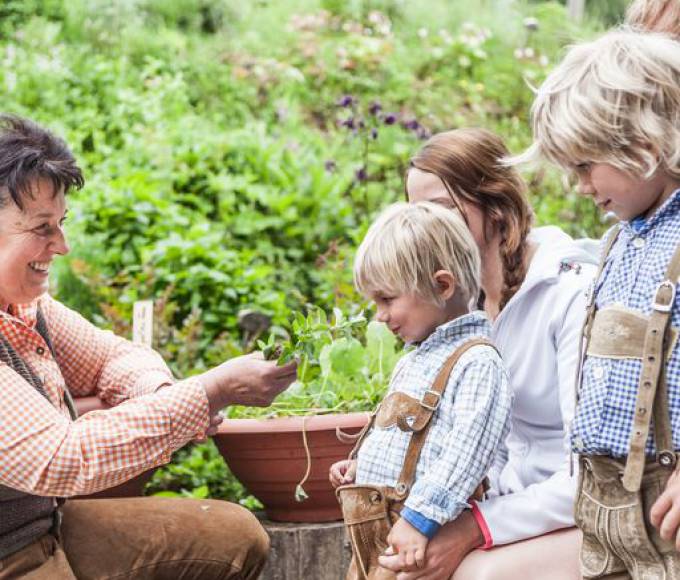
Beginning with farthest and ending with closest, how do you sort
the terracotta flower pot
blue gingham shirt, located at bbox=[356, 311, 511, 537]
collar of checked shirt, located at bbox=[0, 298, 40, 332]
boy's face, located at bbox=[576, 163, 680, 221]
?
the terracotta flower pot → collar of checked shirt, located at bbox=[0, 298, 40, 332] → blue gingham shirt, located at bbox=[356, 311, 511, 537] → boy's face, located at bbox=[576, 163, 680, 221]

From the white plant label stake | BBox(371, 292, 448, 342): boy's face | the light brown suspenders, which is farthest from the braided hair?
the white plant label stake

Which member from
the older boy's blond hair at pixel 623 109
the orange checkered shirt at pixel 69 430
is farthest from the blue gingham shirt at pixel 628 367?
the orange checkered shirt at pixel 69 430

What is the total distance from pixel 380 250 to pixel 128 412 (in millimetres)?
743

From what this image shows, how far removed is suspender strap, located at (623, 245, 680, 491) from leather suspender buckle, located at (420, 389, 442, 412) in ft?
1.72

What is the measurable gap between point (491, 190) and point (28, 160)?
1.22m

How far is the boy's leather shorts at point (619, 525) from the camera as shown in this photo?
6.42ft

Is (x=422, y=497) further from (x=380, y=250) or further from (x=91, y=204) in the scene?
(x=91, y=204)

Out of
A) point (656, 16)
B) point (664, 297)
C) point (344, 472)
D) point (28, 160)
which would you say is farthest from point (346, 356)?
A: point (664, 297)

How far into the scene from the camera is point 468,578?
2.31 m

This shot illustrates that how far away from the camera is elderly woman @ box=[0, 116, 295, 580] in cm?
244

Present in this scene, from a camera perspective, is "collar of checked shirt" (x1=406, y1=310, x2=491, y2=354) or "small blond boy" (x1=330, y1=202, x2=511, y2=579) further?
"collar of checked shirt" (x1=406, y1=310, x2=491, y2=354)

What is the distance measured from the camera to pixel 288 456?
313 cm

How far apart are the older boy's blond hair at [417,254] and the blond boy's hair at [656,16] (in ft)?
2.12

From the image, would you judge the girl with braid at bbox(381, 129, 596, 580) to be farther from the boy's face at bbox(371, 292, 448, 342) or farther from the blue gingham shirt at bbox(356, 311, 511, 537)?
the boy's face at bbox(371, 292, 448, 342)
